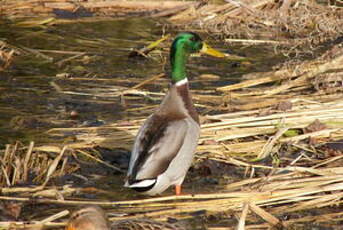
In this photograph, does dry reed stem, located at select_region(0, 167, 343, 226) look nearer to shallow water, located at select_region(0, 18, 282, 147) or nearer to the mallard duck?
the mallard duck

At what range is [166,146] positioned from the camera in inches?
223

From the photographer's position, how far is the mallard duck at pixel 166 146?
550 centimetres

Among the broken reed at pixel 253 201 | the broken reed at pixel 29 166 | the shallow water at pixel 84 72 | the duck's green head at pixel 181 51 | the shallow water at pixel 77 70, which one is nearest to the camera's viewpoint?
the broken reed at pixel 253 201

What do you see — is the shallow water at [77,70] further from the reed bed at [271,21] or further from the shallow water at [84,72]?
the reed bed at [271,21]

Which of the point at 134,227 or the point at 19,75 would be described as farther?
the point at 19,75

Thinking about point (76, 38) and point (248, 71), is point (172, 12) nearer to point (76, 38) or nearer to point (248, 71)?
point (76, 38)

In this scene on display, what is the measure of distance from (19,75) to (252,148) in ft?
10.3

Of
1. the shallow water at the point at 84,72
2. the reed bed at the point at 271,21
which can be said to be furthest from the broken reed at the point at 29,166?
the reed bed at the point at 271,21

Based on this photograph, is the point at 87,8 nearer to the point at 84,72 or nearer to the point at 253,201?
the point at 84,72

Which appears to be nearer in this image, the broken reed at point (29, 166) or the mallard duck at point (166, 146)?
the mallard duck at point (166, 146)

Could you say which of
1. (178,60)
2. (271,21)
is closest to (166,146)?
(178,60)

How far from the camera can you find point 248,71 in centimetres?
918

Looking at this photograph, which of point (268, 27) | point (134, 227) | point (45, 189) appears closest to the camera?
point (134, 227)

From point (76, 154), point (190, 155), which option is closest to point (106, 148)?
point (76, 154)
